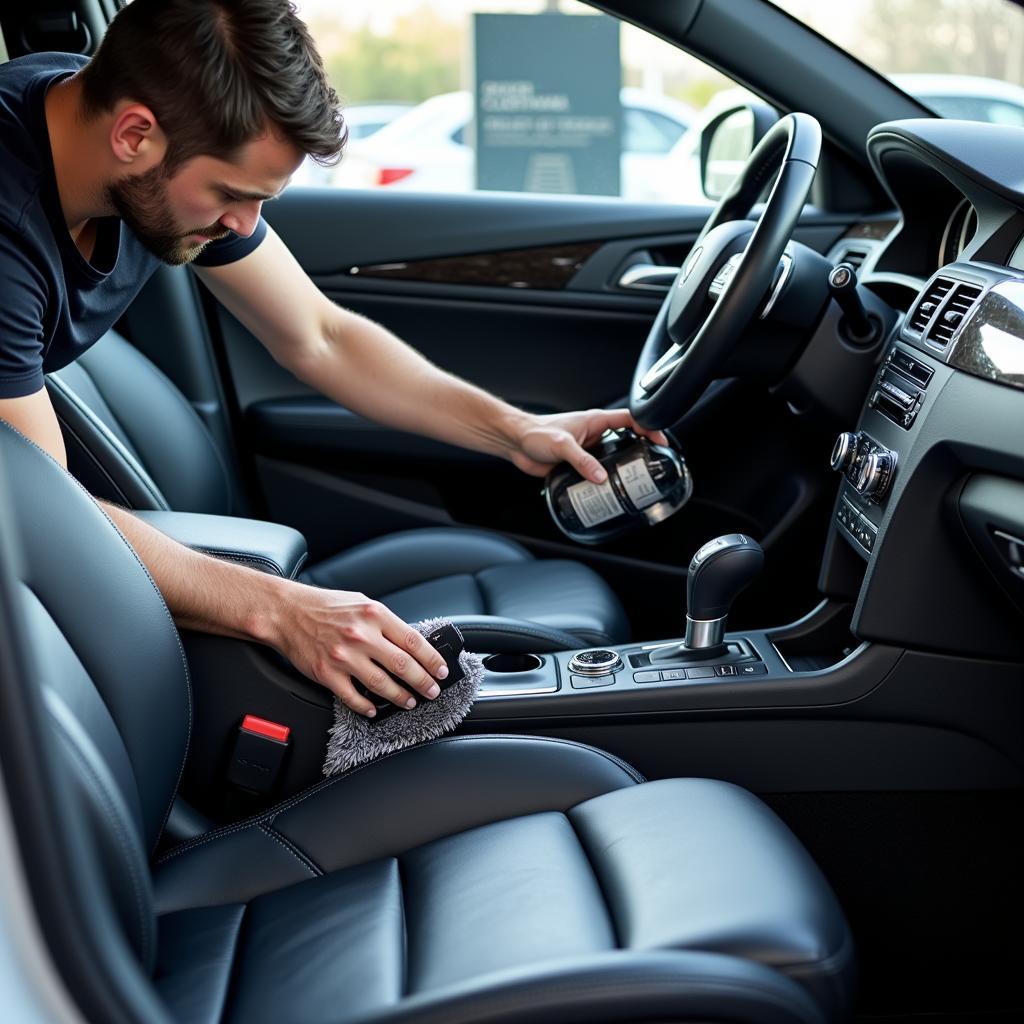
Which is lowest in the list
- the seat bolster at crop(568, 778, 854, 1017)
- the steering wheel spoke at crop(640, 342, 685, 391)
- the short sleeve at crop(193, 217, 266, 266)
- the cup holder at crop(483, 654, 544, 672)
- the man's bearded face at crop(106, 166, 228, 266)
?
the cup holder at crop(483, 654, 544, 672)

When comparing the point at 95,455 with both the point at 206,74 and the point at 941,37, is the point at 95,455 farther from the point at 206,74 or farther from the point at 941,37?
the point at 941,37

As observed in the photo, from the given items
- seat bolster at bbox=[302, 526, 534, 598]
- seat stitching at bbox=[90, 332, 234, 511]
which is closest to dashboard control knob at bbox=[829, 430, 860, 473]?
seat bolster at bbox=[302, 526, 534, 598]

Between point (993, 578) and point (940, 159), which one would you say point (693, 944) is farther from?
point (940, 159)

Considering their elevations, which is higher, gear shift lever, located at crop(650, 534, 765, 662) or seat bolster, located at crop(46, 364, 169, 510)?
seat bolster, located at crop(46, 364, 169, 510)

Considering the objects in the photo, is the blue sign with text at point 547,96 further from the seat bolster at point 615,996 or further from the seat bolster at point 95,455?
the seat bolster at point 615,996

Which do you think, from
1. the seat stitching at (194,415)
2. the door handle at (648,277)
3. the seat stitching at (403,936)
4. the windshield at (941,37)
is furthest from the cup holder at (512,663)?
the windshield at (941,37)

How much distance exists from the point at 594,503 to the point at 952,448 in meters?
0.47

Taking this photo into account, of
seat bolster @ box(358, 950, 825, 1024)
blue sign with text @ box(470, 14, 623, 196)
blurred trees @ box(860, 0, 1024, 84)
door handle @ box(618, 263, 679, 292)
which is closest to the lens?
seat bolster @ box(358, 950, 825, 1024)

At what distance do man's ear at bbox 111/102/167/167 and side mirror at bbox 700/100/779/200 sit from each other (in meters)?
0.98

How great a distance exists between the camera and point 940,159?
1466 mm

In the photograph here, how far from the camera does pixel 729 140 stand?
2215 mm

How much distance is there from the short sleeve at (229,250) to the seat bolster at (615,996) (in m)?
1.20

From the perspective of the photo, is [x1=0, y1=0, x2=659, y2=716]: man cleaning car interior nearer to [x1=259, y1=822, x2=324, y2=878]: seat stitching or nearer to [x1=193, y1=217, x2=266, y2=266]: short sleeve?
[x1=259, y1=822, x2=324, y2=878]: seat stitching

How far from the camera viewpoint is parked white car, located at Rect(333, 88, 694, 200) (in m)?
2.70
